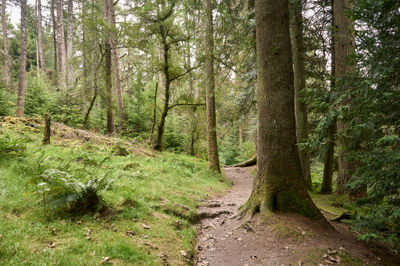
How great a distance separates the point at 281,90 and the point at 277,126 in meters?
0.82

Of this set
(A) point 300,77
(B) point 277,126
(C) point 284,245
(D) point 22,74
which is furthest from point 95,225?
(D) point 22,74

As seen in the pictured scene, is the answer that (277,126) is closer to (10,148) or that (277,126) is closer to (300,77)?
(300,77)

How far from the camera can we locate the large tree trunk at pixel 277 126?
4.96 meters

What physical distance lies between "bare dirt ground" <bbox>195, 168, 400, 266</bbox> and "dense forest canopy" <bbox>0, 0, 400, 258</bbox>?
38cm

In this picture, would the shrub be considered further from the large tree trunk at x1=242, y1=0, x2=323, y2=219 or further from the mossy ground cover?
the large tree trunk at x1=242, y1=0, x2=323, y2=219

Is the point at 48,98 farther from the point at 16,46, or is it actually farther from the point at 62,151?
the point at 16,46

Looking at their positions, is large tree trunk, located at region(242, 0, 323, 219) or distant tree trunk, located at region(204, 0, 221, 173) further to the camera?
distant tree trunk, located at region(204, 0, 221, 173)

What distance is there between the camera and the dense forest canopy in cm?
365

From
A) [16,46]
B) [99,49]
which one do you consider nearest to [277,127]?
[99,49]

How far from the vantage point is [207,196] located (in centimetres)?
793

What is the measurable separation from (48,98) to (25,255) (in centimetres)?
1673

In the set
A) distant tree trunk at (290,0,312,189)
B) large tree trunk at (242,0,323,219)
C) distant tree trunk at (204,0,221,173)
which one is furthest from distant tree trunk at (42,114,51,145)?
distant tree trunk at (290,0,312,189)

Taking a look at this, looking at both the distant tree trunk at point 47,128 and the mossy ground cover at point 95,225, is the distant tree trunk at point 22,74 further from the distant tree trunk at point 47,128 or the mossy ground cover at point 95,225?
the mossy ground cover at point 95,225

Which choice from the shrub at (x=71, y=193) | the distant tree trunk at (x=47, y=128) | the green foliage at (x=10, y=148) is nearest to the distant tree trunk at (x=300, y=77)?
the shrub at (x=71, y=193)
